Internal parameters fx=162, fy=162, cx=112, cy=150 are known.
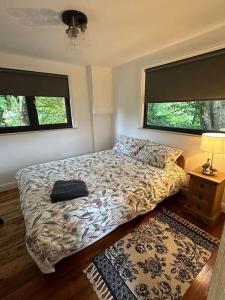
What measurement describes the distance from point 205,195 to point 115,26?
2232mm

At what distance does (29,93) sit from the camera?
279 cm

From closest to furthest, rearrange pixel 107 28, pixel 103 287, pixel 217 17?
1. pixel 103 287
2. pixel 217 17
3. pixel 107 28

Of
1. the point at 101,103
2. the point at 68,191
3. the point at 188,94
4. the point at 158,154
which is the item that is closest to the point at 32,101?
the point at 101,103

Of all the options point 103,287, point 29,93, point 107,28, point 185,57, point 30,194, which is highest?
point 107,28

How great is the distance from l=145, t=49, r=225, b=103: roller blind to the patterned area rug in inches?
67.8

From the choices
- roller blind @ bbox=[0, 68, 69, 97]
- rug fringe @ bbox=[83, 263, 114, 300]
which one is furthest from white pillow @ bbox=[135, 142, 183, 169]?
roller blind @ bbox=[0, 68, 69, 97]

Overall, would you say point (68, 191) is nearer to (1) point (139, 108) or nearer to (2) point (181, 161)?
(2) point (181, 161)

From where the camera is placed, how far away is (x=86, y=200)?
1.59m

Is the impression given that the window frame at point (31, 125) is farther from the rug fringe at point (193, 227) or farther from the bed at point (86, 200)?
the rug fringe at point (193, 227)

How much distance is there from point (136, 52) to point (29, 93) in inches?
76.3

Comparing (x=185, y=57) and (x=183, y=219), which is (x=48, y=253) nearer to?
(x=183, y=219)

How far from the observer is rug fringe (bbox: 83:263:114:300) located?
127 cm

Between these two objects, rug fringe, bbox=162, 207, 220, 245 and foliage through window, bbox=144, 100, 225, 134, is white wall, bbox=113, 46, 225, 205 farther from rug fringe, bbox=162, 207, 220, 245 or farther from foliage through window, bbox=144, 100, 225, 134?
rug fringe, bbox=162, 207, 220, 245

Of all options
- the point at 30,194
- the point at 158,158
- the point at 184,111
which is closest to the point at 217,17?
the point at 184,111
